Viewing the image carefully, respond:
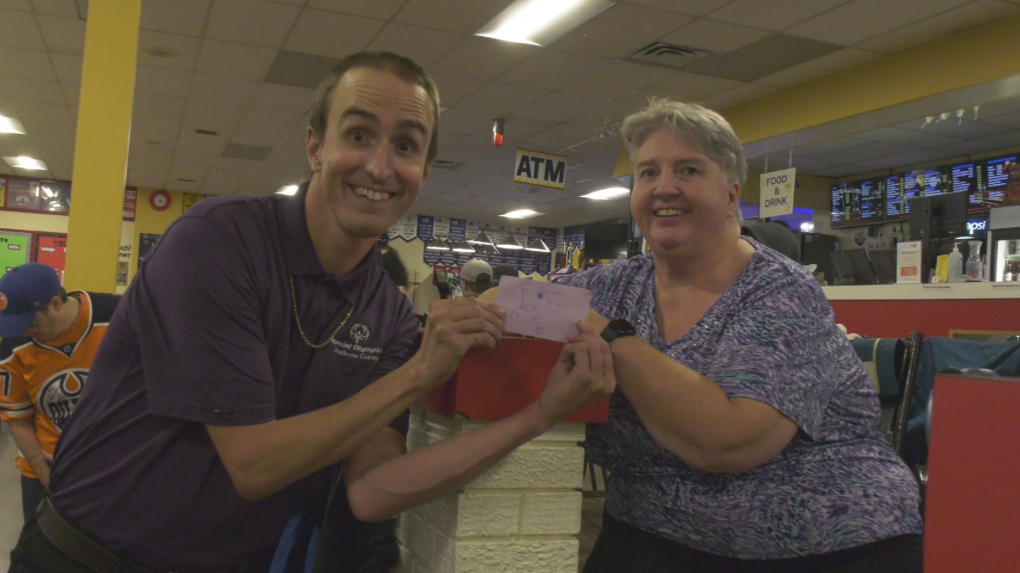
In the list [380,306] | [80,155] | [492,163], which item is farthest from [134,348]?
[492,163]

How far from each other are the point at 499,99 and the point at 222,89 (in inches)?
111

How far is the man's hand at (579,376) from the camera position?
111 cm

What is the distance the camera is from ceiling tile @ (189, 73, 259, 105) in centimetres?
728

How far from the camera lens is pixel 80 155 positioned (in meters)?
4.21

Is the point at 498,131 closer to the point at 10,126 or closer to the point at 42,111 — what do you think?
the point at 42,111

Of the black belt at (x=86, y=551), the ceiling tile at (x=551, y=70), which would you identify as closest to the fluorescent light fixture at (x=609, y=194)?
the ceiling tile at (x=551, y=70)

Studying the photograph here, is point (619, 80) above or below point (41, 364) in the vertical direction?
above

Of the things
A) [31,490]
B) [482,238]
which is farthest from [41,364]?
[482,238]

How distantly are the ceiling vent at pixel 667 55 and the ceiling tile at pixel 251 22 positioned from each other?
2.72 meters

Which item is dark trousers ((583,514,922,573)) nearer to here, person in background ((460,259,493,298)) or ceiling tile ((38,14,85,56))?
person in background ((460,259,493,298))

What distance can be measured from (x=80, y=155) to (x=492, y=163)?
668 centimetres

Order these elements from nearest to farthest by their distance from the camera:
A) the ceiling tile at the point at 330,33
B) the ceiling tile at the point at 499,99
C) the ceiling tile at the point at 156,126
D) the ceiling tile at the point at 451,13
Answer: the ceiling tile at the point at 451,13 → the ceiling tile at the point at 330,33 → the ceiling tile at the point at 499,99 → the ceiling tile at the point at 156,126

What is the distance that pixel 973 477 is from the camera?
2.72 feet

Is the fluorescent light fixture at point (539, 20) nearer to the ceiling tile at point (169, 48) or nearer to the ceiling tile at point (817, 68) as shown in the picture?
the ceiling tile at point (817, 68)
